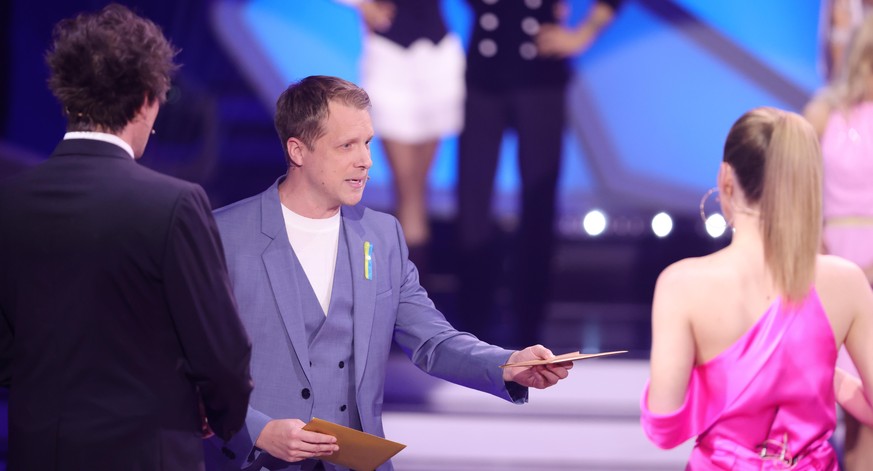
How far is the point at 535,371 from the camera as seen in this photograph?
2119mm

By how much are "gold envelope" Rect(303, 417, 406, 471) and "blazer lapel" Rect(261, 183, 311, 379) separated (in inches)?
7.9

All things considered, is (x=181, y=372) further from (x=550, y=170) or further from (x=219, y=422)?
(x=550, y=170)

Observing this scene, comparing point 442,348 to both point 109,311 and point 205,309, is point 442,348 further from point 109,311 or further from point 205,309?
point 109,311

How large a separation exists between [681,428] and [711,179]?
3870 millimetres

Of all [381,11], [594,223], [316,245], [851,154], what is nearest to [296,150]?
[316,245]

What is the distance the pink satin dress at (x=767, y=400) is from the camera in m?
1.89

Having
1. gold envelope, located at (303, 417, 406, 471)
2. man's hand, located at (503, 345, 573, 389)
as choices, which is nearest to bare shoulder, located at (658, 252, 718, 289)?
man's hand, located at (503, 345, 573, 389)

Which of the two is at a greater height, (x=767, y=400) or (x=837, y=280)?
(x=837, y=280)

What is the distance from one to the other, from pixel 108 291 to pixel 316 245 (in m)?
0.69

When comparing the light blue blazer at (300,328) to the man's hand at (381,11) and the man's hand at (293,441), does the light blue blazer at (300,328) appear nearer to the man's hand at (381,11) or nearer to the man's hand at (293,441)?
the man's hand at (293,441)

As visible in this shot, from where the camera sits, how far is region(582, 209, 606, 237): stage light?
5.68m

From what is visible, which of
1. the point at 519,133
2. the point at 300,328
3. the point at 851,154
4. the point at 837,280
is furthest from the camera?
the point at 519,133

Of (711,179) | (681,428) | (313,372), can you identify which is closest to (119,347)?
(313,372)

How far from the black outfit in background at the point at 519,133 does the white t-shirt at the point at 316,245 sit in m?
3.03
